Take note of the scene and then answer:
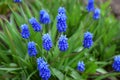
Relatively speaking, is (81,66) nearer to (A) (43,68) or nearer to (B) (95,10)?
(A) (43,68)

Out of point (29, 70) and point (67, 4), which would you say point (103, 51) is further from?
point (29, 70)

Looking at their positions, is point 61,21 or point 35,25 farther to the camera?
point 35,25

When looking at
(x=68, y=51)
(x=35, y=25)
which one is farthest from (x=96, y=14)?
(x=35, y=25)

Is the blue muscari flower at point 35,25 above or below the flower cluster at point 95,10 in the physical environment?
below

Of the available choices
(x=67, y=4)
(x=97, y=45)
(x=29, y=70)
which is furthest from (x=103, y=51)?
(x=29, y=70)

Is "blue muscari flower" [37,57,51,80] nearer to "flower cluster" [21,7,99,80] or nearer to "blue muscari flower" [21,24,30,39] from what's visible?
"flower cluster" [21,7,99,80]

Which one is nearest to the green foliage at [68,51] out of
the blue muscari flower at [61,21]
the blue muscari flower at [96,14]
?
the blue muscari flower at [96,14]

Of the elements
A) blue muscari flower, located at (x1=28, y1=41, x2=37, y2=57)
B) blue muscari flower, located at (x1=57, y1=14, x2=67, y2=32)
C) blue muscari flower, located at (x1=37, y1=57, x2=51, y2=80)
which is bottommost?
blue muscari flower, located at (x1=37, y1=57, x2=51, y2=80)

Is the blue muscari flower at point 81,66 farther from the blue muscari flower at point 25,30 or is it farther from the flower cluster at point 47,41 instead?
the blue muscari flower at point 25,30

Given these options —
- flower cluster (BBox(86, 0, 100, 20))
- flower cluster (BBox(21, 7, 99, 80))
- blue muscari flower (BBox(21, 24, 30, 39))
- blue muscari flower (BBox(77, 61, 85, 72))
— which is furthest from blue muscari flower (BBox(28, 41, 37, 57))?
flower cluster (BBox(86, 0, 100, 20))
